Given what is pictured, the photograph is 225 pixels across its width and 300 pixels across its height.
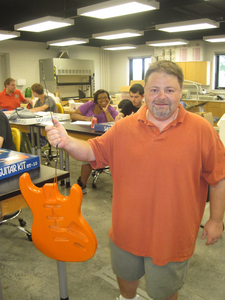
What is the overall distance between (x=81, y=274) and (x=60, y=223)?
1062 millimetres

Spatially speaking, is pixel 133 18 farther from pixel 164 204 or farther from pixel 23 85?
pixel 164 204

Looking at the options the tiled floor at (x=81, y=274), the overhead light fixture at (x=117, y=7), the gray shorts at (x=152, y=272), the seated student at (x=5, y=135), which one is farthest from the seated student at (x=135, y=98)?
the gray shorts at (x=152, y=272)

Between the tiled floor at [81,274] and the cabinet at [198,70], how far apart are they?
300 inches

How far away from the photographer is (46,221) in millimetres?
1236

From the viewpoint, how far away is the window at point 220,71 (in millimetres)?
9453

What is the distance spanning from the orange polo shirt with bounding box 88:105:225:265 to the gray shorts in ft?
0.16

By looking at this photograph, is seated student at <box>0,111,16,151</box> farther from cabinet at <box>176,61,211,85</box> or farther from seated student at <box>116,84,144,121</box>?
cabinet at <box>176,61,211,85</box>

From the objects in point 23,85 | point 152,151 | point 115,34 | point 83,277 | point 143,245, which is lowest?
point 83,277

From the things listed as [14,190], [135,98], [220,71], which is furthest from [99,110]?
[220,71]

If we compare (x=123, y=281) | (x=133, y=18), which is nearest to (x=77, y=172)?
(x=123, y=281)

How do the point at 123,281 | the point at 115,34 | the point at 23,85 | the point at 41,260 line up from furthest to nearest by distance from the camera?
the point at 23,85 → the point at 115,34 → the point at 41,260 → the point at 123,281

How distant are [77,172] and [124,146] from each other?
3.28 metres

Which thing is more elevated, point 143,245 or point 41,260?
point 143,245

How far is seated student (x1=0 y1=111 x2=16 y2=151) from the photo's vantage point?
2.38 metres
